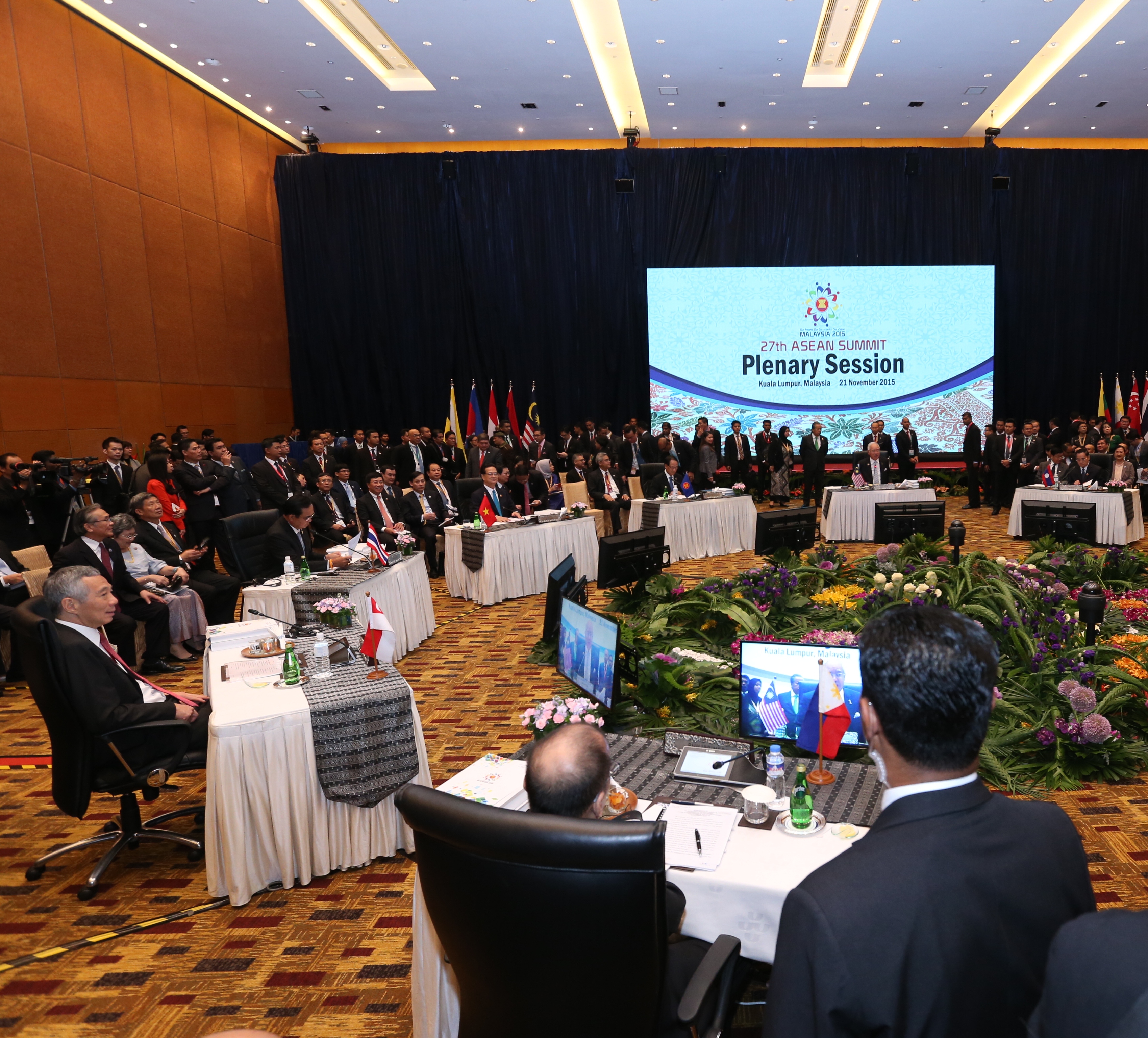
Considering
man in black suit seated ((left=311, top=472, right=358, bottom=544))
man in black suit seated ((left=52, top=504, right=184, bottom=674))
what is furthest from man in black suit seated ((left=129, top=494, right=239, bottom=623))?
man in black suit seated ((left=311, top=472, right=358, bottom=544))

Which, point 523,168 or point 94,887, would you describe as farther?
point 523,168

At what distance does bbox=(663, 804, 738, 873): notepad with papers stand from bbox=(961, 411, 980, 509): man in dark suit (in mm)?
12099

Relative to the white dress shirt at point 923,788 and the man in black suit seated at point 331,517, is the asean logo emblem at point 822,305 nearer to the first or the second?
the man in black suit seated at point 331,517

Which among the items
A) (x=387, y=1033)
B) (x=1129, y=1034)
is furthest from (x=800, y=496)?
(x=1129, y=1034)

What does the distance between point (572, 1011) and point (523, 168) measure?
643 inches

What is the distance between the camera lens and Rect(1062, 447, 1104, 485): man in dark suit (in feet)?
33.1

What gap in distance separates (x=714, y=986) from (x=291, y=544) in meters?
5.24

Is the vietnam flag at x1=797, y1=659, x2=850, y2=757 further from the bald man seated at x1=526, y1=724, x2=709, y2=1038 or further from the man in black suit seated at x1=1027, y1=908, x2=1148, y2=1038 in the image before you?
the man in black suit seated at x1=1027, y1=908, x2=1148, y2=1038

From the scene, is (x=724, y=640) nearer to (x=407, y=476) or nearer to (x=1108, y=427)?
(x=407, y=476)

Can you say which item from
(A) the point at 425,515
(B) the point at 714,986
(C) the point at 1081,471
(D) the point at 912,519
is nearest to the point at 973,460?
(C) the point at 1081,471

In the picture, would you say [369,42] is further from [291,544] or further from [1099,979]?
[1099,979]

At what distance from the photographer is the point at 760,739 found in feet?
9.85

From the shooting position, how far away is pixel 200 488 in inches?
337

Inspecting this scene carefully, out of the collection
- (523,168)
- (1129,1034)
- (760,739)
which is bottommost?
(760,739)
